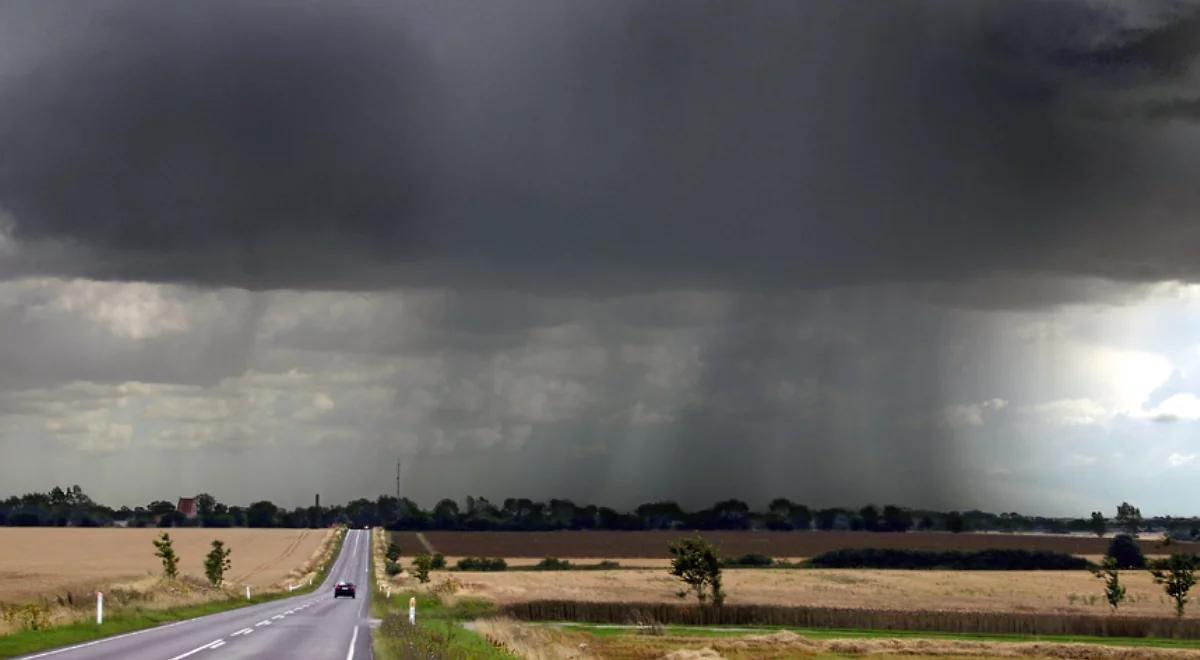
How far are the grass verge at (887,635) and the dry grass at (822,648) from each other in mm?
3360

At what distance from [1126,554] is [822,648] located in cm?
13463

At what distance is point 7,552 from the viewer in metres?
183

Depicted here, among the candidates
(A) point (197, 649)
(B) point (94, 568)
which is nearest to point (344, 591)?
(B) point (94, 568)

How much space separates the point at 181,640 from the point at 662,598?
74488mm

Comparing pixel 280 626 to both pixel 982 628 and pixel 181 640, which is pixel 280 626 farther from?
pixel 982 628

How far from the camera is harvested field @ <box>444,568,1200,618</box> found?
10956 cm

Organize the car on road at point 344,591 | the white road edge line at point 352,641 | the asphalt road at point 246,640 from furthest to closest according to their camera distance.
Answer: the car on road at point 344,591, the white road edge line at point 352,641, the asphalt road at point 246,640

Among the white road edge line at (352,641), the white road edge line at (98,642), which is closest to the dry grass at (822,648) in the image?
the white road edge line at (352,641)

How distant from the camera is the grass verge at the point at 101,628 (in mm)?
39472

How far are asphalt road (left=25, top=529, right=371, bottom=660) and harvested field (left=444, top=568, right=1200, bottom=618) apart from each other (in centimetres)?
4082

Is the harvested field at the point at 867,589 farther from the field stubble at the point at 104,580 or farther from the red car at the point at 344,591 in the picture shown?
the field stubble at the point at 104,580

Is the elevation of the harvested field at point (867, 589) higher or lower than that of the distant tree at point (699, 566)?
lower

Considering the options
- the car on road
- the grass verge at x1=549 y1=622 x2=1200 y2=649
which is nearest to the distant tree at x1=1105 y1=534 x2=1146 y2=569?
the grass verge at x1=549 y1=622 x2=1200 y2=649

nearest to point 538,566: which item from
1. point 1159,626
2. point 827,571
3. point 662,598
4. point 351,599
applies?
point 827,571
